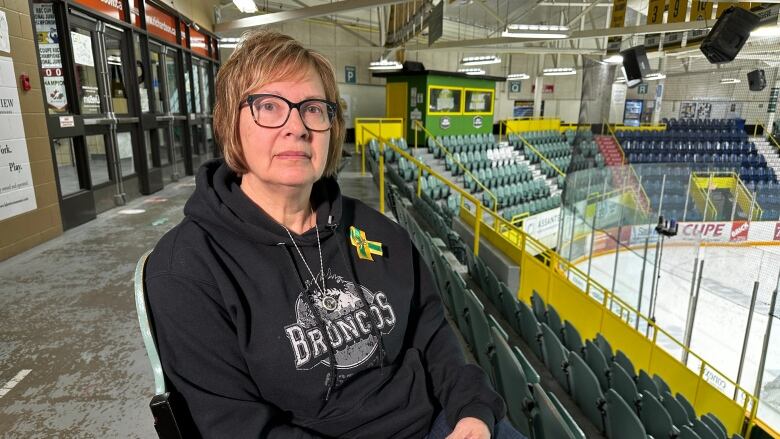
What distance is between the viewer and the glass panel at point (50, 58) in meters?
4.32

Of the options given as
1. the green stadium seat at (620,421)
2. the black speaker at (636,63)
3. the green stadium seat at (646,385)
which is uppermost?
the black speaker at (636,63)

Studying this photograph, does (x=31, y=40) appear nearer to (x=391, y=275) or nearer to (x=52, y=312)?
(x=52, y=312)

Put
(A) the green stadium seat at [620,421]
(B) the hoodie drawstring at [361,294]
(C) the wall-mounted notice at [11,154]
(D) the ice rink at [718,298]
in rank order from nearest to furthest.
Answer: (B) the hoodie drawstring at [361,294]
(A) the green stadium seat at [620,421]
(C) the wall-mounted notice at [11,154]
(D) the ice rink at [718,298]

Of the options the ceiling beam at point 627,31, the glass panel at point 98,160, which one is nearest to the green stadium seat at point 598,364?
the glass panel at point 98,160

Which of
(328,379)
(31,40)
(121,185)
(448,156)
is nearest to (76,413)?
(328,379)

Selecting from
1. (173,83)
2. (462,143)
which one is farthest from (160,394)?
(462,143)

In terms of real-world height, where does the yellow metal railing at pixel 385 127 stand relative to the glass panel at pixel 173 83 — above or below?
below

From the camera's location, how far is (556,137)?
685 inches

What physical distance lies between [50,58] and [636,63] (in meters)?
9.09

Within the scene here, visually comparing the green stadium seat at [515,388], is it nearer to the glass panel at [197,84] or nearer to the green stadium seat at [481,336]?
the green stadium seat at [481,336]

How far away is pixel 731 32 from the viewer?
6.17 metres

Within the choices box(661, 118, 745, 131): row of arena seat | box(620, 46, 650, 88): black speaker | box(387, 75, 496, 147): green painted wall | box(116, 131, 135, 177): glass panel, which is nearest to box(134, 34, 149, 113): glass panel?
box(116, 131, 135, 177): glass panel

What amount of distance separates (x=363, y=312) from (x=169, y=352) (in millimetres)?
438

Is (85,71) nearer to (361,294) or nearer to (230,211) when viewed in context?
(230,211)
